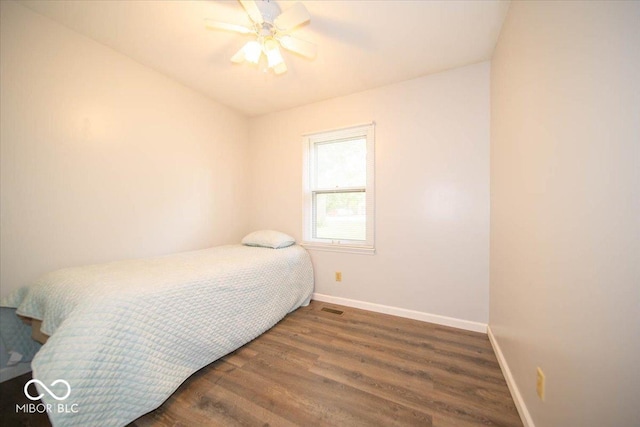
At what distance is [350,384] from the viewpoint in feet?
4.60

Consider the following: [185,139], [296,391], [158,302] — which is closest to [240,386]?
[296,391]

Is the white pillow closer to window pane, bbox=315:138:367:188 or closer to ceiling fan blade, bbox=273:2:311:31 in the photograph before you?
window pane, bbox=315:138:367:188

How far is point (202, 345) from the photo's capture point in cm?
149

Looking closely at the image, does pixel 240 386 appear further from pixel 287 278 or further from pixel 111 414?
pixel 287 278

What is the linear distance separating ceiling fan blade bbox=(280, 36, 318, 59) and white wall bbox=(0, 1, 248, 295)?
153cm

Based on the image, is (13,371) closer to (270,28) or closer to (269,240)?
(269,240)

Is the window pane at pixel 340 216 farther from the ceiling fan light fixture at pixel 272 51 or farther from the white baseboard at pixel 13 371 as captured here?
the white baseboard at pixel 13 371

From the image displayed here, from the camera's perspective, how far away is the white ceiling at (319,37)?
147 centimetres

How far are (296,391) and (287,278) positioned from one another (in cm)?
108

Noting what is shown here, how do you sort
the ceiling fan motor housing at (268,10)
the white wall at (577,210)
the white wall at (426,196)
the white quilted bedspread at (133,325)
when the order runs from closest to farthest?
the white wall at (577,210), the white quilted bedspread at (133,325), the ceiling fan motor housing at (268,10), the white wall at (426,196)

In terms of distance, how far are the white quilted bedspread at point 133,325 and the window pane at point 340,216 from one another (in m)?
1.12

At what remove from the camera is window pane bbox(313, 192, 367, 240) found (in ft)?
8.51

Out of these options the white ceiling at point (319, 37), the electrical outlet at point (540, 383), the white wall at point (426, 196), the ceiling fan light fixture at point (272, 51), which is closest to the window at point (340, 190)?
the white wall at point (426, 196)

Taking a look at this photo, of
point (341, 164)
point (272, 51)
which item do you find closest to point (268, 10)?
point (272, 51)
